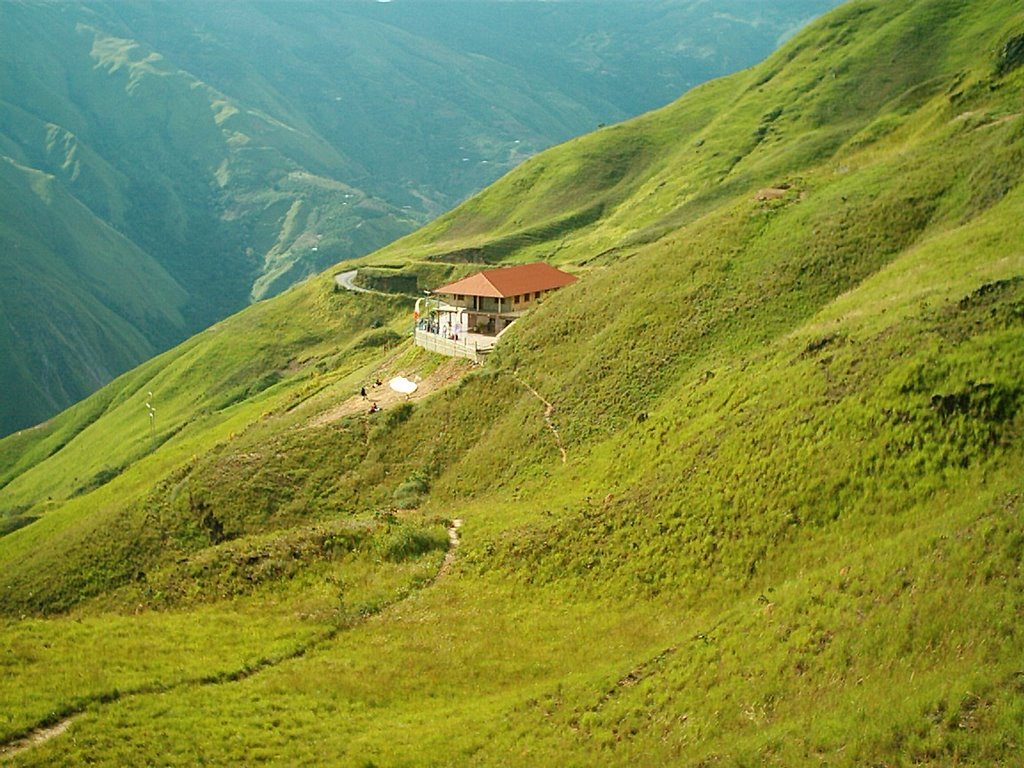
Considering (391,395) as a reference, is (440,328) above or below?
above

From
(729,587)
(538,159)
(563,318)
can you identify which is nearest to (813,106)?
(538,159)

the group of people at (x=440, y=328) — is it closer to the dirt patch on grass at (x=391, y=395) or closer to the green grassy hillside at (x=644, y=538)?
the green grassy hillside at (x=644, y=538)

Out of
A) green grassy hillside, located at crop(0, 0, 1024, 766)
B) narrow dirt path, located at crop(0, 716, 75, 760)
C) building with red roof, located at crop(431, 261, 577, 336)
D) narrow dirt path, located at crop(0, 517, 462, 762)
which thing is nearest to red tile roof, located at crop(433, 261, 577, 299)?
building with red roof, located at crop(431, 261, 577, 336)

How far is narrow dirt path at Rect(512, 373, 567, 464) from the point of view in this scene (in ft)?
138

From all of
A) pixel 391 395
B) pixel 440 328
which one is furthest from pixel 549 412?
pixel 440 328

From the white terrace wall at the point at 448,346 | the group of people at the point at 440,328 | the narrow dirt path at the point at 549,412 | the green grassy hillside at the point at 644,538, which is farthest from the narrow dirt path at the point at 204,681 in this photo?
the group of people at the point at 440,328

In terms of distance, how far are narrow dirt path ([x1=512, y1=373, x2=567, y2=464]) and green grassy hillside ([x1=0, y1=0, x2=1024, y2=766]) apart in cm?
35

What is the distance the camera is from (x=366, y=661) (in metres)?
26.9

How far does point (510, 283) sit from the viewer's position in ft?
210

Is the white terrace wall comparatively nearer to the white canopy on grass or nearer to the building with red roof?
the building with red roof

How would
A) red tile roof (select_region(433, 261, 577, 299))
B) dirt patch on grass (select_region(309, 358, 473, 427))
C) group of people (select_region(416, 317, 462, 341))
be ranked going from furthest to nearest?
1. red tile roof (select_region(433, 261, 577, 299))
2. group of people (select_region(416, 317, 462, 341))
3. dirt patch on grass (select_region(309, 358, 473, 427))

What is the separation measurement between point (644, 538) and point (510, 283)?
1431 inches

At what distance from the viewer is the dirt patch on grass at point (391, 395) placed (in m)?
55.2

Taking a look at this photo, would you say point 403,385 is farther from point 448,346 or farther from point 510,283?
point 510,283
